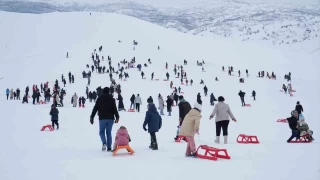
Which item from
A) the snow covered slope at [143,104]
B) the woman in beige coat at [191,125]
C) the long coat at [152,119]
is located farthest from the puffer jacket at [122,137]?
the woman in beige coat at [191,125]

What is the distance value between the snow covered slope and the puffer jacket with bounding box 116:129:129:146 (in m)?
0.38

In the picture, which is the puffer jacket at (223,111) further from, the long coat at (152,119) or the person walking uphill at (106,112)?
the person walking uphill at (106,112)

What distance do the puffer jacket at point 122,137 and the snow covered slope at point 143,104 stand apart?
15.0 inches

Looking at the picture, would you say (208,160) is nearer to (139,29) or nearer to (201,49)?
(201,49)

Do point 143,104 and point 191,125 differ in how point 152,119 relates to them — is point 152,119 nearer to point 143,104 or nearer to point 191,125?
point 191,125

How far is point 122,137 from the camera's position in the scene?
862 centimetres

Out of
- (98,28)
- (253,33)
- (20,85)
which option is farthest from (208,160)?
(253,33)

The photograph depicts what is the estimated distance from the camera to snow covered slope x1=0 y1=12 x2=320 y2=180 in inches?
282

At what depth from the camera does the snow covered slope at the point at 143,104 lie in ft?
23.5

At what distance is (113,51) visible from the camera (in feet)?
193

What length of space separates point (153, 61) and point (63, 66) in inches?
529

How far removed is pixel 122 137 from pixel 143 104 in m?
21.6

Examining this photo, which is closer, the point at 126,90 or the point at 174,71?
the point at 126,90

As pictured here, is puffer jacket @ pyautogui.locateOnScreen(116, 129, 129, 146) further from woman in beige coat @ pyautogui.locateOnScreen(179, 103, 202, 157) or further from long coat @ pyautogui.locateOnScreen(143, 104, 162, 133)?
woman in beige coat @ pyautogui.locateOnScreen(179, 103, 202, 157)
